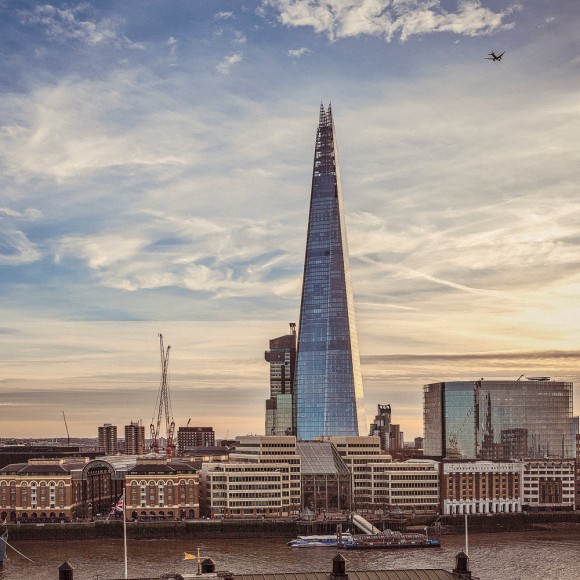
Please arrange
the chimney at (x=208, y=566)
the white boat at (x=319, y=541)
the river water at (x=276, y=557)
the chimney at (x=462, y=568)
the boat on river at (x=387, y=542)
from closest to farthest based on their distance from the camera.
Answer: the chimney at (x=208, y=566), the chimney at (x=462, y=568), the river water at (x=276, y=557), the boat on river at (x=387, y=542), the white boat at (x=319, y=541)

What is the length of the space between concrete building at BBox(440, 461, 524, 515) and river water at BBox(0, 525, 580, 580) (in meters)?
21.2

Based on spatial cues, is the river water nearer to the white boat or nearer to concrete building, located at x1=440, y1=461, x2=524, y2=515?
the white boat

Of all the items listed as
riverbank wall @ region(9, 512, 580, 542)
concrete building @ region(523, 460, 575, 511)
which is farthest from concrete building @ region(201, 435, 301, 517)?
concrete building @ region(523, 460, 575, 511)

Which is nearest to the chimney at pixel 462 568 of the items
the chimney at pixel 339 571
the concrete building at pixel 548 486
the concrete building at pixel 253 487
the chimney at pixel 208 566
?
the chimney at pixel 339 571

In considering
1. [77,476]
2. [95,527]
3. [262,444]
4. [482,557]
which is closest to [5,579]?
[95,527]

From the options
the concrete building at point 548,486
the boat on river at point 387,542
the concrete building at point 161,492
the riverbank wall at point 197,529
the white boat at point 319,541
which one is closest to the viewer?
the boat on river at point 387,542

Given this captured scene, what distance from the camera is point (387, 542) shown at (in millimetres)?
114250

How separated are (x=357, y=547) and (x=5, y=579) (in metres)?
39.2

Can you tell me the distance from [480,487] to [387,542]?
3912 centimetres

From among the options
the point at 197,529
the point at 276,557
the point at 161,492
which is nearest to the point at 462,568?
the point at 276,557

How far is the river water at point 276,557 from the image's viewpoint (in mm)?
90688

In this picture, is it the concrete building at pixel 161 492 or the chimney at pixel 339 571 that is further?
the concrete building at pixel 161 492

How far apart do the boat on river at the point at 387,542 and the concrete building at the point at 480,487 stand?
3150cm

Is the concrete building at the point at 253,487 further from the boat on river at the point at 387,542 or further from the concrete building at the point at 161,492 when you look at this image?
the boat on river at the point at 387,542
